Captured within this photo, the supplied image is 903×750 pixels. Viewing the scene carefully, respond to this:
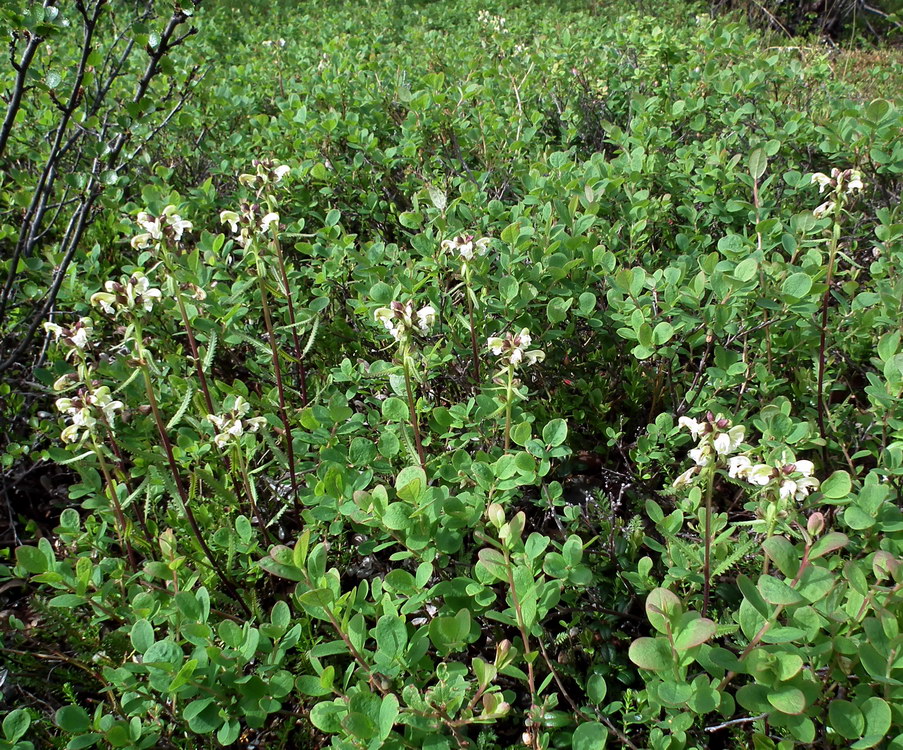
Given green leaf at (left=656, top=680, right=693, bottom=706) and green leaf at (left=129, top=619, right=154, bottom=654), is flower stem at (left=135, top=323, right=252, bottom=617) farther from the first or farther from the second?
green leaf at (left=656, top=680, right=693, bottom=706)

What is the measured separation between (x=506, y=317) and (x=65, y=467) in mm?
1789

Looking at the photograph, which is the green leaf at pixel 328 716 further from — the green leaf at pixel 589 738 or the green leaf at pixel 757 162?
the green leaf at pixel 757 162

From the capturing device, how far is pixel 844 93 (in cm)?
473

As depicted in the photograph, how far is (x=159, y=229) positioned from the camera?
6.49ft

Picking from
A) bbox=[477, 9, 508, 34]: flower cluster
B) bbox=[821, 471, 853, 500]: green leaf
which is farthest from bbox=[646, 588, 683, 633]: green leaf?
bbox=[477, 9, 508, 34]: flower cluster

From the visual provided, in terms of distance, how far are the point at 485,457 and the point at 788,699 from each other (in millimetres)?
891

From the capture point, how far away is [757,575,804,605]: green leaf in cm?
129

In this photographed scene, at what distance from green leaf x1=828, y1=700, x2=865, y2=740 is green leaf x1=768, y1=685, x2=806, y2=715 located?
0.07 metres

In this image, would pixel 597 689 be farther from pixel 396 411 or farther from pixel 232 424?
pixel 232 424

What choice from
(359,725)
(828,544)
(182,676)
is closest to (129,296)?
(182,676)

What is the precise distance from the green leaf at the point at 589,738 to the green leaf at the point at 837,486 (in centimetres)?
73

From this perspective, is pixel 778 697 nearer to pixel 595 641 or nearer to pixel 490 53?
pixel 595 641

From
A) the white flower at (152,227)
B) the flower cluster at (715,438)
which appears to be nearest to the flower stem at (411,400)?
the flower cluster at (715,438)

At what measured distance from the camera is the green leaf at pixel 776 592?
129cm
